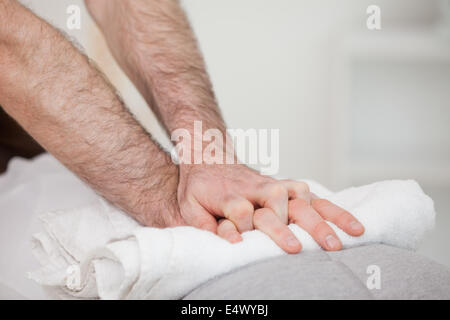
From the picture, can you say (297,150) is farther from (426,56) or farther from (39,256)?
(39,256)

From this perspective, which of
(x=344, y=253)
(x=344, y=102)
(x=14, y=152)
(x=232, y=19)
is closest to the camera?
(x=344, y=253)

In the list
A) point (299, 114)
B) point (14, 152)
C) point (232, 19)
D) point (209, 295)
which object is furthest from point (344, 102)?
point (209, 295)

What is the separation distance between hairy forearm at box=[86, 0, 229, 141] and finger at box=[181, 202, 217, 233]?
21 centimetres

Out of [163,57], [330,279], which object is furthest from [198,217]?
[163,57]

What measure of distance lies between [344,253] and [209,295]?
6.4 inches

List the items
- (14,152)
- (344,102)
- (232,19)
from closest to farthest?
(14,152) → (344,102) → (232,19)

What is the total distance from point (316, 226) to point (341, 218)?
0.11 feet

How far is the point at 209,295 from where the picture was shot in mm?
469

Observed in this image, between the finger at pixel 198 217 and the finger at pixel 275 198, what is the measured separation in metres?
0.06

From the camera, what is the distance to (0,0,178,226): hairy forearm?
695mm

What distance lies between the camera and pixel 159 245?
1.54 feet

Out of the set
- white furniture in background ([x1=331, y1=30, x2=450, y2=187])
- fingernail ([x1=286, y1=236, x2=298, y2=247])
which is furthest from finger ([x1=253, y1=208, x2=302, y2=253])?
white furniture in background ([x1=331, y1=30, x2=450, y2=187])

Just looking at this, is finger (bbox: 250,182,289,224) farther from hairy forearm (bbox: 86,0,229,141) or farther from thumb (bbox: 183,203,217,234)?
hairy forearm (bbox: 86,0,229,141)

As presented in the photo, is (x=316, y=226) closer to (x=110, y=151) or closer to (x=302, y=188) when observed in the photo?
(x=302, y=188)
